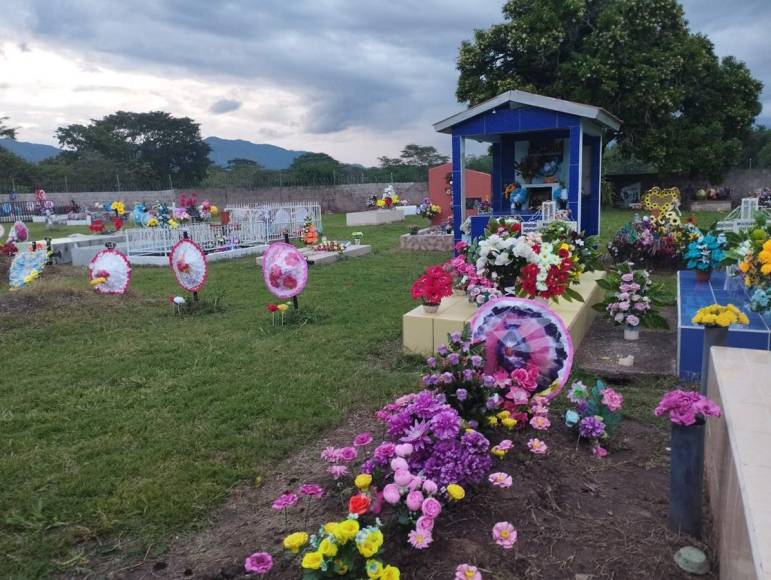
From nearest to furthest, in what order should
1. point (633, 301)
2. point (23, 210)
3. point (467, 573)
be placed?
point (467, 573) < point (633, 301) < point (23, 210)

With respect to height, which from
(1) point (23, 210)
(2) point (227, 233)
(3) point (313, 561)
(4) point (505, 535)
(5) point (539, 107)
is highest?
(5) point (539, 107)

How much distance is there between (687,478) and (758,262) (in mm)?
2597

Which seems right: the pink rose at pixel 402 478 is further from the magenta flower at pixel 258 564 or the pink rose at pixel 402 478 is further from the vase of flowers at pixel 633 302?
the vase of flowers at pixel 633 302

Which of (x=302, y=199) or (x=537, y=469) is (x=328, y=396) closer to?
(x=537, y=469)

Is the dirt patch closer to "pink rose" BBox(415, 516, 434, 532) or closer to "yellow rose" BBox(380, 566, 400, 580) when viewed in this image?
"pink rose" BBox(415, 516, 434, 532)

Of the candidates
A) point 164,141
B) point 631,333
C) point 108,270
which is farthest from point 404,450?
point 164,141

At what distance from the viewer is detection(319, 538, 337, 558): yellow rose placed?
1.96 metres

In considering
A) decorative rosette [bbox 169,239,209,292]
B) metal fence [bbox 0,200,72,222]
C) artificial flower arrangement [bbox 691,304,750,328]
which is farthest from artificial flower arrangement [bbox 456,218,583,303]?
metal fence [bbox 0,200,72,222]

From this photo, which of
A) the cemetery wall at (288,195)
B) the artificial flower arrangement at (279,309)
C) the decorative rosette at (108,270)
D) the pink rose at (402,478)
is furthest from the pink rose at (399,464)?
the cemetery wall at (288,195)

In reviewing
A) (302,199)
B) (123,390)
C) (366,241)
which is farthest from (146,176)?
(123,390)

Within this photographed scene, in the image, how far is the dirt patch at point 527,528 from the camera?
2.29 meters

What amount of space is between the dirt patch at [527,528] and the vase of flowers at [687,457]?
91mm

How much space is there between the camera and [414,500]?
7.47ft

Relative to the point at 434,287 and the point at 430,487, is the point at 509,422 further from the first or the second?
the point at 434,287
